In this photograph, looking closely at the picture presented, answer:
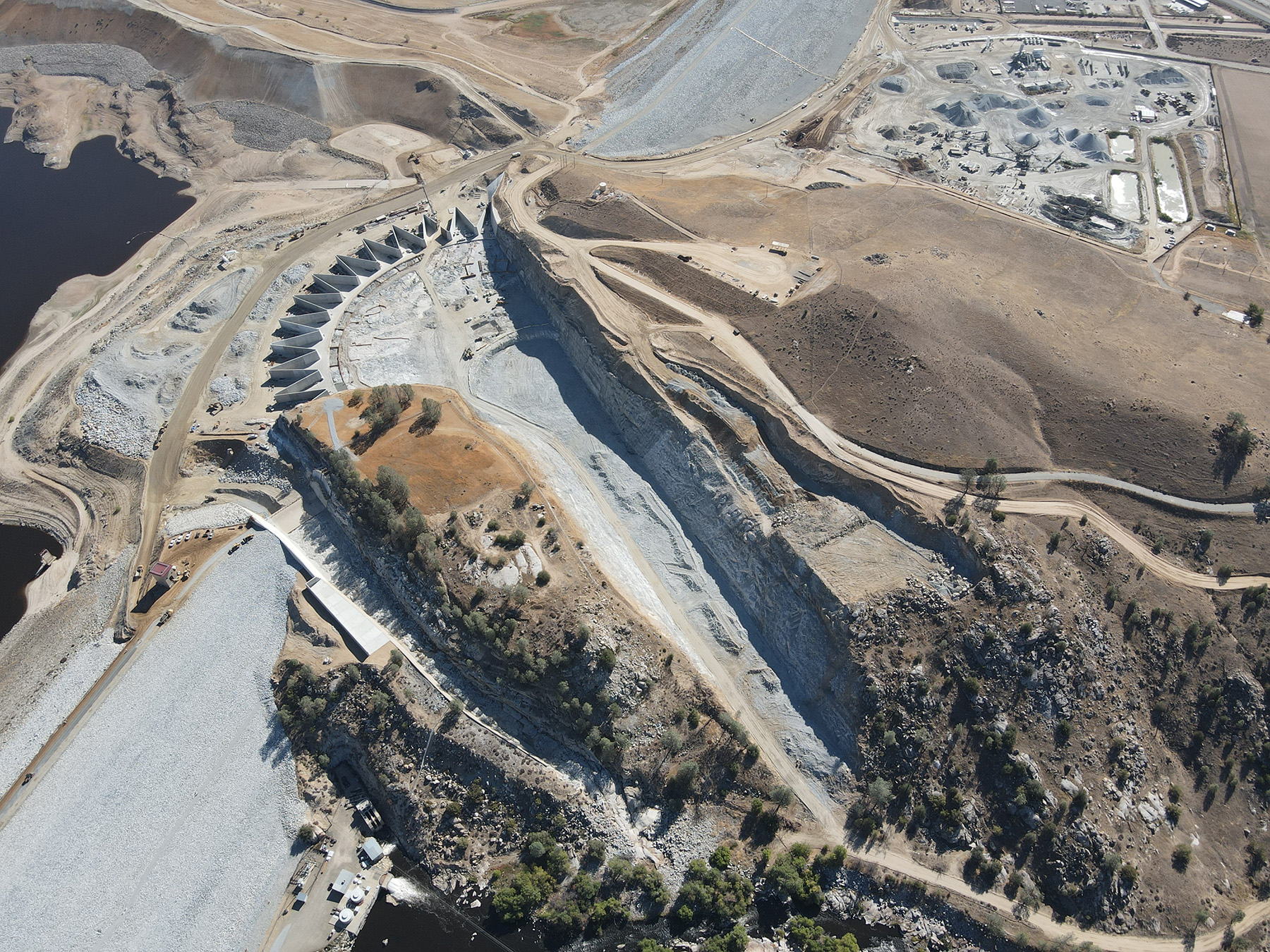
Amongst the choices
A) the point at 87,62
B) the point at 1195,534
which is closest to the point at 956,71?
the point at 1195,534

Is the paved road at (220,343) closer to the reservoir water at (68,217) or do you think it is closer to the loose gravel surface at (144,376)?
the loose gravel surface at (144,376)

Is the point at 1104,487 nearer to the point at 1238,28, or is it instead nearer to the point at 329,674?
the point at 329,674

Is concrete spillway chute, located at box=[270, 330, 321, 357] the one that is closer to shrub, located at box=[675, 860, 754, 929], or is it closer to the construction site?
the construction site

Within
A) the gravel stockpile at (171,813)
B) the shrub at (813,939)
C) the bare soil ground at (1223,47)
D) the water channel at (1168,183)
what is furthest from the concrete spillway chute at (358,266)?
the bare soil ground at (1223,47)

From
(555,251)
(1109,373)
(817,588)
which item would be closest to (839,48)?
(555,251)

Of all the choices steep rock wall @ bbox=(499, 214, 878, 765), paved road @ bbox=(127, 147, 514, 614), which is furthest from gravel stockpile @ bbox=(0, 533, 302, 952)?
steep rock wall @ bbox=(499, 214, 878, 765)
